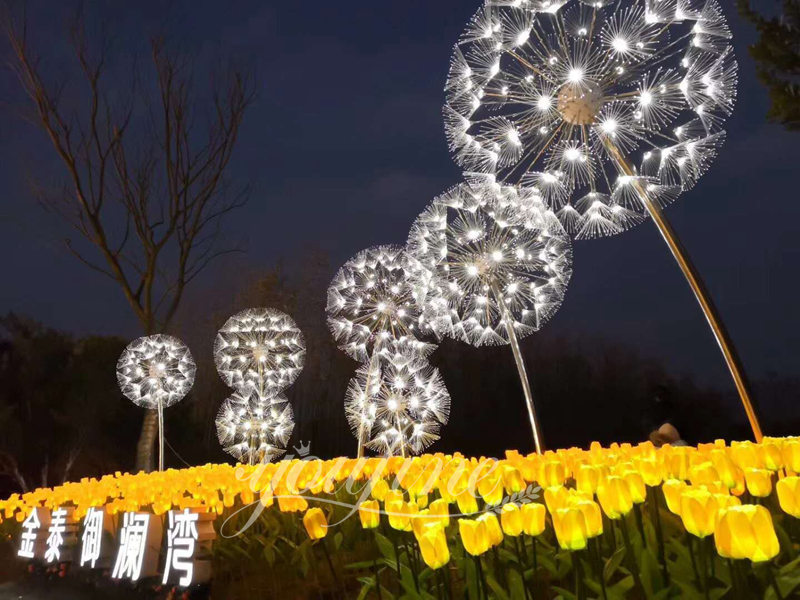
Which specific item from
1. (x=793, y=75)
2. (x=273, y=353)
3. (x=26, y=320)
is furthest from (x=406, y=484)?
(x=26, y=320)

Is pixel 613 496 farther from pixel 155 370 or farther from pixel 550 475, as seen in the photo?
pixel 155 370

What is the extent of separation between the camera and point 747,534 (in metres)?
1.67

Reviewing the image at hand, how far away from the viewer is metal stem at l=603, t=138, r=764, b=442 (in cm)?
588

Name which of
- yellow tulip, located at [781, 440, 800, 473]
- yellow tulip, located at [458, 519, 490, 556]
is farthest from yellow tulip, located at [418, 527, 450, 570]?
yellow tulip, located at [781, 440, 800, 473]

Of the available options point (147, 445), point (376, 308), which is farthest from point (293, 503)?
point (147, 445)

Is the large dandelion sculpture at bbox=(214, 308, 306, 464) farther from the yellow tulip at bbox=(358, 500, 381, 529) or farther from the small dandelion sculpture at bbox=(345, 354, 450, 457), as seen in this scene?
the yellow tulip at bbox=(358, 500, 381, 529)

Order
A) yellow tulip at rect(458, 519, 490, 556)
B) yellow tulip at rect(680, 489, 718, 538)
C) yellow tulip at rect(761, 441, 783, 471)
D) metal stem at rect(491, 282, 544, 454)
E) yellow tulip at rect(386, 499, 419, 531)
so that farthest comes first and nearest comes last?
metal stem at rect(491, 282, 544, 454) → yellow tulip at rect(761, 441, 783, 471) → yellow tulip at rect(386, 499, 419, 531) → yellow tulip at rect(458, 519, 490, 556) → yellow tulip at rect(680, 489, 718, 538)

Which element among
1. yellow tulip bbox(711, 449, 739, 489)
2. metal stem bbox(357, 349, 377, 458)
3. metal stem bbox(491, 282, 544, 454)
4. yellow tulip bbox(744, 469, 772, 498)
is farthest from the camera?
metal stem bbox(357, 349, 377, 458)

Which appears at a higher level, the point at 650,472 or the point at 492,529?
the point at 650,472

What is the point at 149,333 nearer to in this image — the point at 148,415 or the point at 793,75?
the point at 148,415

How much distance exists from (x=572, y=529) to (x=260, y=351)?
10.3 metres

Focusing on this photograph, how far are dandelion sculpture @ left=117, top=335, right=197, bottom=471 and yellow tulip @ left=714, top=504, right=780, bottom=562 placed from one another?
35.7 feet

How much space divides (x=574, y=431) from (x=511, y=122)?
38.2ft

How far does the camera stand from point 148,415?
46.1 feet
